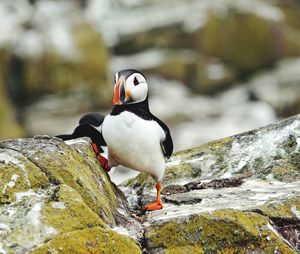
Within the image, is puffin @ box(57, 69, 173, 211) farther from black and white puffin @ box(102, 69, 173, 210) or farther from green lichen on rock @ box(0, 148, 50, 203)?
green lichen on rock @ box(0, 148, 50, 203)

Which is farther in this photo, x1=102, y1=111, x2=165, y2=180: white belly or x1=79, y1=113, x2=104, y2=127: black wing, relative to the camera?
x1=79, y1=113, x2=104, y2=127: black wing

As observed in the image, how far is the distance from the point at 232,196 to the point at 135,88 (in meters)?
1.35

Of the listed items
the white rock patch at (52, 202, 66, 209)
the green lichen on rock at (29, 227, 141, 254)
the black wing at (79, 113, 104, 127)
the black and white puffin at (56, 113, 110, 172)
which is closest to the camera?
the green lichen on rock at (29, 227, 141, 254)

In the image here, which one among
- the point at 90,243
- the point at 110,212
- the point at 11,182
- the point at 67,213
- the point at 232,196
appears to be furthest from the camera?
the point at 232,196

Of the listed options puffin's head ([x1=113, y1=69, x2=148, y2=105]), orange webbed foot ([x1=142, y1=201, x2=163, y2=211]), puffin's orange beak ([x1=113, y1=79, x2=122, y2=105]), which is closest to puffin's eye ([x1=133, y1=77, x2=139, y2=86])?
puffin's head ([x1=113, y1=69, x2=148, y2=105])

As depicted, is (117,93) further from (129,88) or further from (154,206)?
(154,206)

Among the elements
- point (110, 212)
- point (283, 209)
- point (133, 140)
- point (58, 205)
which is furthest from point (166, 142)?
point (58, 205)

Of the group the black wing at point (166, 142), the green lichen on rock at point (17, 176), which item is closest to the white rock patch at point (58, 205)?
the green lichen on rock at point (17, 176)

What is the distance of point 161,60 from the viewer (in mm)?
37000

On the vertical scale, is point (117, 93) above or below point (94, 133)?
above

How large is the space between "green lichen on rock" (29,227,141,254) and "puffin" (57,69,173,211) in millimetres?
1123

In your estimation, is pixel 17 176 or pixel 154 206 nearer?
pixel 17 176

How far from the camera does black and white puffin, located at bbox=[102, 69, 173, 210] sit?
18.5ft

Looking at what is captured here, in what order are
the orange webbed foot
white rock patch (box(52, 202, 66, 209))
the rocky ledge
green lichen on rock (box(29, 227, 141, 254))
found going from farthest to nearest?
the orange webbed foot, white rock patch (box(52, 202, 66, 209)), the rocky ledge, green lichen on rock (box(29, 227, 141, 254))
